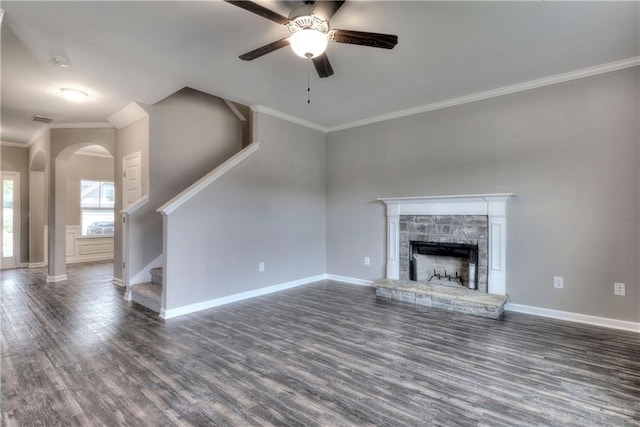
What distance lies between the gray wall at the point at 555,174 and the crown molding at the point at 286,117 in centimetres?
147

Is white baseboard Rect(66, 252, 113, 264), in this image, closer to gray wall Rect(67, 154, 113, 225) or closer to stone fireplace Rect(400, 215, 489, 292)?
gray wall Rect(67, 154, 113, 225)

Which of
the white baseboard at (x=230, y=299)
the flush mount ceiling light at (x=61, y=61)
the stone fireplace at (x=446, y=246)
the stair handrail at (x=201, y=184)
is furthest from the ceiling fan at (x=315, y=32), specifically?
the white baseboard at (x=230, y=299)

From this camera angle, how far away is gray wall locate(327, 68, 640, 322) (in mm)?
3148

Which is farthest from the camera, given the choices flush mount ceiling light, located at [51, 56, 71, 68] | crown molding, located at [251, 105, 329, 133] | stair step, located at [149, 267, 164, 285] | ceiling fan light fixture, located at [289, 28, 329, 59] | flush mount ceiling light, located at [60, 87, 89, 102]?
crown molding, located at [251, 105, 329, 133]

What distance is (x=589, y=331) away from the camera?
10.1 ft

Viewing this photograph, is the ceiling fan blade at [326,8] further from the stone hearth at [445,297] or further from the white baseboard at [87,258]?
the white baseboard at [87,258]

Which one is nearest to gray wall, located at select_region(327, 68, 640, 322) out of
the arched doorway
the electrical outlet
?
the electrical outlet

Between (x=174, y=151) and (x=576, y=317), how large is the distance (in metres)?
5.61

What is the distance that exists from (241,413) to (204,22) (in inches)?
113

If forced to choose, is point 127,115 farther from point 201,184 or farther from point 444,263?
point 444,263

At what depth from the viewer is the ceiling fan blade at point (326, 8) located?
6.45 ft

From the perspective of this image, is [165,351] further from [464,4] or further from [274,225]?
[464,4]

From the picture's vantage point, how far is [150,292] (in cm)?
390

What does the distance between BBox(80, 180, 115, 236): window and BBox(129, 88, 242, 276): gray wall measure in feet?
15.1
